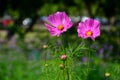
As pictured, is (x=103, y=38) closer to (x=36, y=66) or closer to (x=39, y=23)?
Answer: (x=36, y=66)

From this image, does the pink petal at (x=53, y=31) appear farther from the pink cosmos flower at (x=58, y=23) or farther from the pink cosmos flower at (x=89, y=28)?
the pink cosmos flower at (x=89, y=28)

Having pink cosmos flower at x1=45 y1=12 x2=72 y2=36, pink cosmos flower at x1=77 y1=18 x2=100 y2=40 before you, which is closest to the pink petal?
pink cosmos flower at x1=45 y1=12 x2=72 y2=36

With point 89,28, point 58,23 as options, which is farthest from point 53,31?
point 89,28

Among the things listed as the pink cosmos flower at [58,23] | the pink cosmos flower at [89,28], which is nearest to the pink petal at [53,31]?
the pink cosmos flower at [58,23]

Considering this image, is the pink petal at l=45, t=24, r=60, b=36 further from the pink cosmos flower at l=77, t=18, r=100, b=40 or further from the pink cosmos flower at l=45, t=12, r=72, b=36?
the pink cosmos flower at l=77, t=18, r=100, b=40
